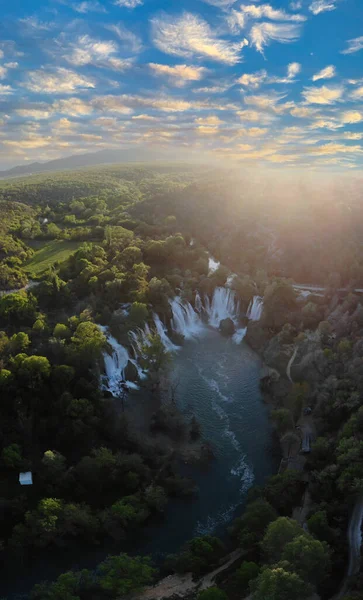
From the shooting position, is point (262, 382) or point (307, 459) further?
point (262, 382)

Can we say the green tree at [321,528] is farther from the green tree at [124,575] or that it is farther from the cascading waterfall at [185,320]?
the cascading waterfall at [185,320]

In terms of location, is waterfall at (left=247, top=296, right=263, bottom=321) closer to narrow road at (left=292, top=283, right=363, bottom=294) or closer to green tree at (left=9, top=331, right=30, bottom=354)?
narrow road at (left=292, top=283, right=363, bottom=294)

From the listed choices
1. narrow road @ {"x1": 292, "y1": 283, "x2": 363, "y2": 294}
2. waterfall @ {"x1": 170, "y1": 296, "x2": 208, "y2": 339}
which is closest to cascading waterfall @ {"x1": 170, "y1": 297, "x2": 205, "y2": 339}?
waterfall @ {"x1": 170, "y1": 296, "x2": 208, "y2": 339}

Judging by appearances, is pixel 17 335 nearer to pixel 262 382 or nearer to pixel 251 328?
pixel 262 382

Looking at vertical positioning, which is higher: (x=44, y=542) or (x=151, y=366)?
(x=151, y=366)

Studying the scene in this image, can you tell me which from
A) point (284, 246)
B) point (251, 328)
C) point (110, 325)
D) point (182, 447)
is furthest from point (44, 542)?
point (284, 246)

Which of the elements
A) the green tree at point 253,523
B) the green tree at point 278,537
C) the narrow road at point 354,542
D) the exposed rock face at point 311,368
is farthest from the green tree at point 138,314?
the narrow road at point 354,542

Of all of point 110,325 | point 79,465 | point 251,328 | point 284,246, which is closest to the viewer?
point 79,465

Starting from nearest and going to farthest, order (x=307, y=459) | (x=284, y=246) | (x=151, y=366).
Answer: (x=307, y=459) < (x=151, y=366) < (x=284, y=246)
